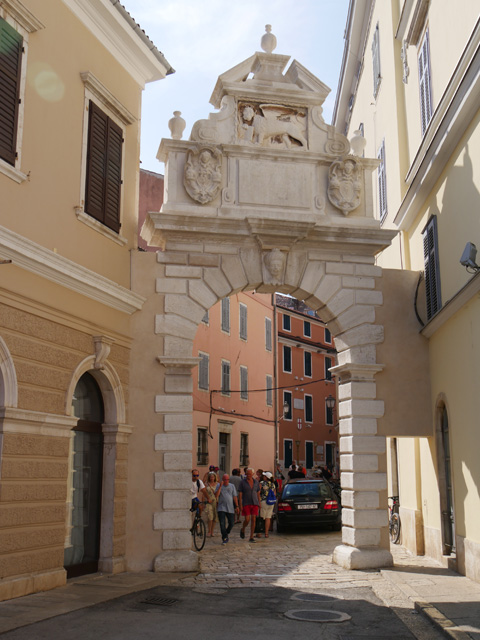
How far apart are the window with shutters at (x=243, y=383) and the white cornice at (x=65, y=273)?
61.3 ft

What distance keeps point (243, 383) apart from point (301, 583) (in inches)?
817

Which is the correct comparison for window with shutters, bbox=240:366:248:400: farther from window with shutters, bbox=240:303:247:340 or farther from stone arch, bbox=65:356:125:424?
stone arch, bbox=65:356:125:424

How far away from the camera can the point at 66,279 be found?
10.7 m

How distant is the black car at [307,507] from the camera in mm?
18891

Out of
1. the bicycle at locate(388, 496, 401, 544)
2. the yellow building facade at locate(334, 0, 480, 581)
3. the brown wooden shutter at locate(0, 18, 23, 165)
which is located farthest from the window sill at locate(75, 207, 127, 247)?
the bicycle at locate(388, 496, 401, 544)

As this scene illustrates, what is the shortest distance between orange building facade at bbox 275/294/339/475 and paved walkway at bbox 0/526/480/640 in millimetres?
26796

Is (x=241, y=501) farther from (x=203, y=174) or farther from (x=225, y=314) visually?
(x=225, y=314)

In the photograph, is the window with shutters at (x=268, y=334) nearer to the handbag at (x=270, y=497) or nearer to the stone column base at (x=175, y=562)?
the handbag at (x=270, y=497)

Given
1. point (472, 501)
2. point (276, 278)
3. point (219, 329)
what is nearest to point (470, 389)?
point (472, 501)

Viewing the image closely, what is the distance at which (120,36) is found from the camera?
12.8m

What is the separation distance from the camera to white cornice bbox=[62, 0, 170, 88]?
11.8 meters

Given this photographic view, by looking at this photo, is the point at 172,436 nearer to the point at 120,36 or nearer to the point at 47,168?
the point at 47,168

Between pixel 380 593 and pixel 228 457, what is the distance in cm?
1903

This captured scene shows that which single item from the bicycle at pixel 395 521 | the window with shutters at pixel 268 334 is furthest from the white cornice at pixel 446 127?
the window with shutters at pixel 268 334
